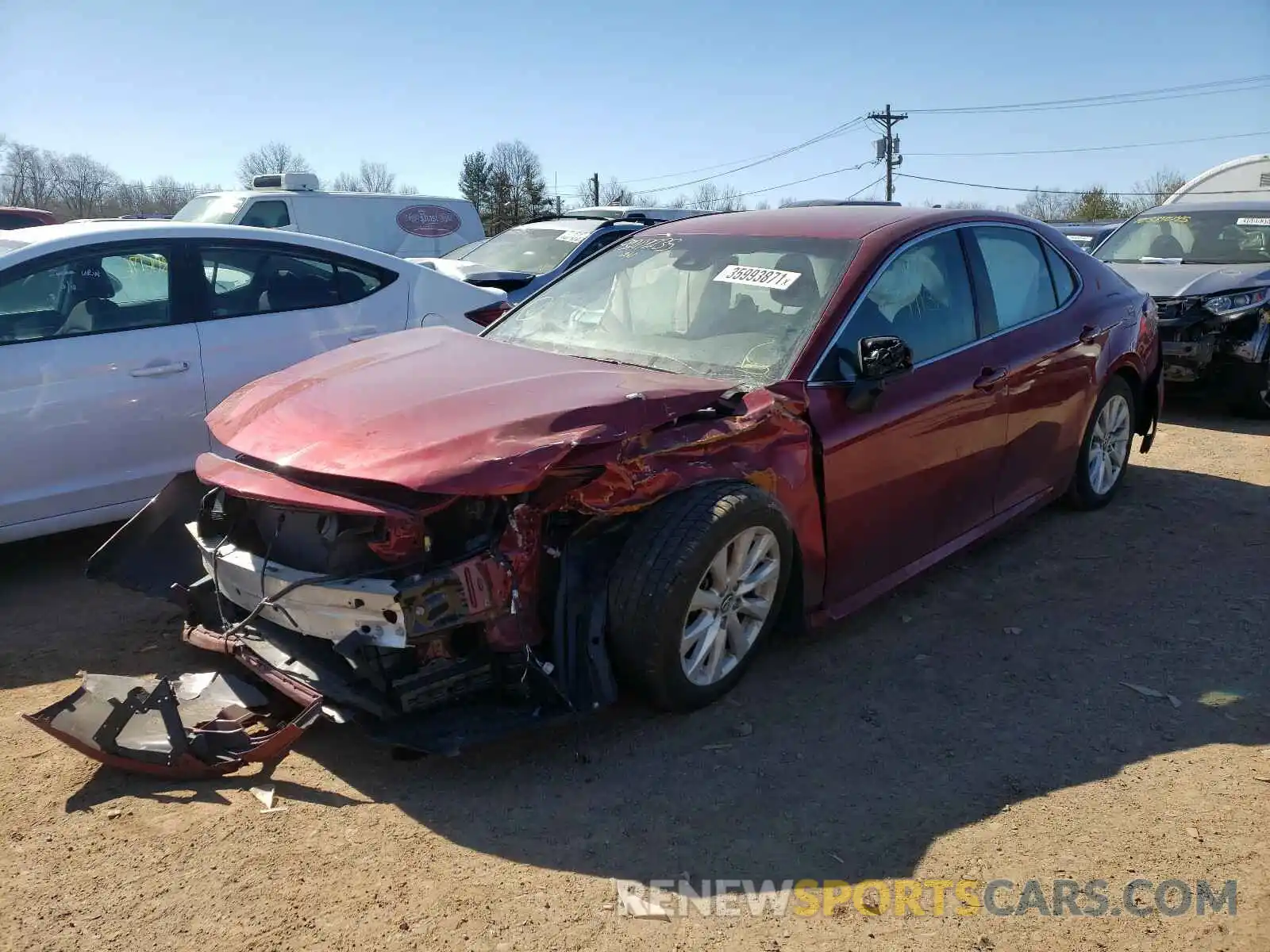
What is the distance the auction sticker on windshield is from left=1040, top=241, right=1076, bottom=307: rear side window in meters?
1.86

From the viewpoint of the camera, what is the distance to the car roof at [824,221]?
14.0 feet

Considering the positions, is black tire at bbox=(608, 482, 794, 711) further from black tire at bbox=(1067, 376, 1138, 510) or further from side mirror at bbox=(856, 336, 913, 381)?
black tire at bbox=(1067, 376, 1138, 510)

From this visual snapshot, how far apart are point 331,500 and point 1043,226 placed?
417 centimetres

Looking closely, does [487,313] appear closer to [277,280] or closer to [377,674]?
[277,280]

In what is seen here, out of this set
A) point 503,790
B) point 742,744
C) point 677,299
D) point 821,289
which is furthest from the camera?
point 677,299

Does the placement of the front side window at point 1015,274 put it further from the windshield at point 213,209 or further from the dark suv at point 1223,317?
the windshield at point 213,209

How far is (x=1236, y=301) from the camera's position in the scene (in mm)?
8242

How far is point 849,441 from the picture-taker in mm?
3730

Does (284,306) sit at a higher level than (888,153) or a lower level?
lower

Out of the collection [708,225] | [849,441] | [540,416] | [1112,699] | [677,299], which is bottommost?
[1112,699]

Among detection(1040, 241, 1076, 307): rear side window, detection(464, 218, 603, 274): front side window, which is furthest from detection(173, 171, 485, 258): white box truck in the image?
detection(1040, 241, 1076, 307): rear side window

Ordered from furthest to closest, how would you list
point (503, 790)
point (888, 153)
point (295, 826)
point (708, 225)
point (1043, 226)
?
point (888, 153), point (1043, 226), point (708, 225), point (503, 790), point (295, 826)

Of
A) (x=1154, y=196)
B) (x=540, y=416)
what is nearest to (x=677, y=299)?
(x=540, y=416)

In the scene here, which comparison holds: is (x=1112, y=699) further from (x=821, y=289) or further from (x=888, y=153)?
(x=888, y=153)
